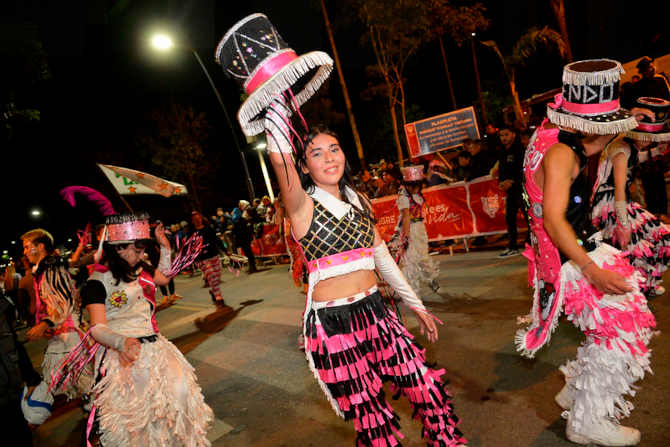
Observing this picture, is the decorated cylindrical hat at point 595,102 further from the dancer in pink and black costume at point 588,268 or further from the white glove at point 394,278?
the white glove at point 394,278

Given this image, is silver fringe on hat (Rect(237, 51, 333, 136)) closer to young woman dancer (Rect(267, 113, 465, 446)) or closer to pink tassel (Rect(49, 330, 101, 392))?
young woman dancer (Rect(267, 113, 465, 446))

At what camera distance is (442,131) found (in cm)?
1900

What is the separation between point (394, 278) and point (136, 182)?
3.76 m

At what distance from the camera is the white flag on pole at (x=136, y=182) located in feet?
15.1

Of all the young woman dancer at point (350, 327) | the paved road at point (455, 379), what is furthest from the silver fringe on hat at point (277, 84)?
the paved road at point (455, 379)

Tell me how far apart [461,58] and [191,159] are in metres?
28.5

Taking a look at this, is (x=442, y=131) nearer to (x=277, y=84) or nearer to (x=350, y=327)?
(x=350, y=327)

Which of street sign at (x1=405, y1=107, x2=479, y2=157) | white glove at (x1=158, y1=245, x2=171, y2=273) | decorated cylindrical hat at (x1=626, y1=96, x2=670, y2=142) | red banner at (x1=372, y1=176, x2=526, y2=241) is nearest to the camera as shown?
decorated cylindrical hat at (x1=626, y1=96, x2=670, y2=142)

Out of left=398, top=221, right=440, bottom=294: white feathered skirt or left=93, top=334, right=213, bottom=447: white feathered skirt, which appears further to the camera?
left=398, top=221, right=440, bottom=294: white feathered skirt

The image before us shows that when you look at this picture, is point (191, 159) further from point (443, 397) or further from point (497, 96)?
point (497, 96)

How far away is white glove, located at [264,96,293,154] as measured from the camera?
1.86m

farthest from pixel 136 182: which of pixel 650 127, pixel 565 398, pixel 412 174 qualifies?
pixel 650 127

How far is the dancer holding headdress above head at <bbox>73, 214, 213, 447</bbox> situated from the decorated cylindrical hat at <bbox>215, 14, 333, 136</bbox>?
1963 mm

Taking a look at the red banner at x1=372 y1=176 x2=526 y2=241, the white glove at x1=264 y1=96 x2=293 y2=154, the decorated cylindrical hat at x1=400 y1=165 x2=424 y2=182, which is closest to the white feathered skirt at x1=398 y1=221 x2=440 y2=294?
the decorated cylindrical hat at x1=400 y1=165 x2=424 y2=182
